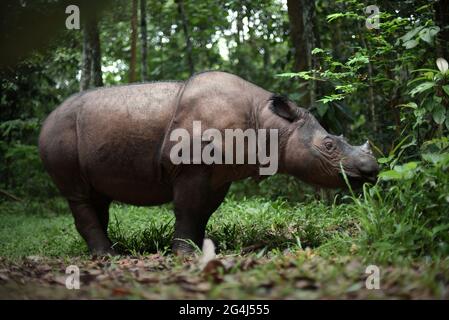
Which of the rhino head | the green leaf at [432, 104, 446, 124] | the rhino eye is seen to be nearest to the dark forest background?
the green leaf at [432, 104, 446, 124]

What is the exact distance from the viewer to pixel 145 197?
5988 millimetres

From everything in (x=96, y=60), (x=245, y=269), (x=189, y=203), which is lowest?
(x=245, y=269)

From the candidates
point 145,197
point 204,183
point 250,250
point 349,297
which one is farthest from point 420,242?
point 145,197

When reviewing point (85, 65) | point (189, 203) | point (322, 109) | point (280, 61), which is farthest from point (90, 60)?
point (189, 203)

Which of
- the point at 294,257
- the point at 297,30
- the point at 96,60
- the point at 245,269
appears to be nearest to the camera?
the point at 245,269

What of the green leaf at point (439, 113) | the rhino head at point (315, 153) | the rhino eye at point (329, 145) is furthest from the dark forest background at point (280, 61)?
the rhino eye at point (329, 145)

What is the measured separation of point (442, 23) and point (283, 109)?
2.22 meters

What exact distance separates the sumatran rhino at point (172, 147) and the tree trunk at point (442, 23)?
171cm

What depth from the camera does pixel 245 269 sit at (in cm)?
381

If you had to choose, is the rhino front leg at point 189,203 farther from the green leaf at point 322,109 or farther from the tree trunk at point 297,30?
the tree trunk at point 297,30

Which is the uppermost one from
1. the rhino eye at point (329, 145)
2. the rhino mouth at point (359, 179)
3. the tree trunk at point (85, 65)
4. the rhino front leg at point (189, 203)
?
the tree trunk at point (85, 65)

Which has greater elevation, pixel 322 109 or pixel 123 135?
pixel 322 109

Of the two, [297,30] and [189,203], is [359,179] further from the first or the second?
[297,30]

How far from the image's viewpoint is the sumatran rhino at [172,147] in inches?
216
